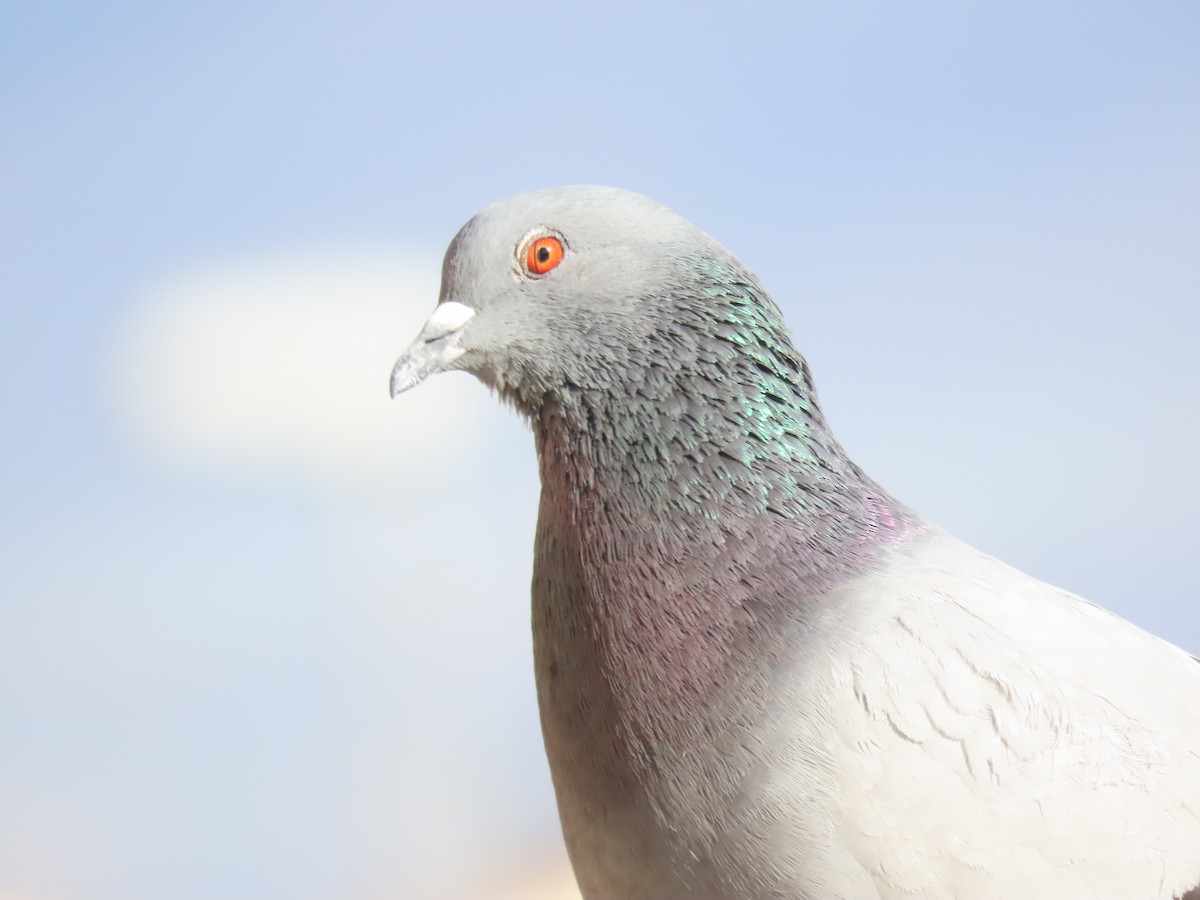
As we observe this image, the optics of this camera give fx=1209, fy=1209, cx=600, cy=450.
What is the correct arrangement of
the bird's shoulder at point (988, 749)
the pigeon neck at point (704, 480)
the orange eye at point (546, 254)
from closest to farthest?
the bird's shoulder at point (988, 749), the pigeon neck at point (704, 480), the orange eye at point (546, 254)

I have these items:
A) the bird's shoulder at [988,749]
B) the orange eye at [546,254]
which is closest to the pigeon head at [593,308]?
the orange eye at [546,254]

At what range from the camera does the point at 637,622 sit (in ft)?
7.30

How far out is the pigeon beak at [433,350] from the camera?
7.91ft

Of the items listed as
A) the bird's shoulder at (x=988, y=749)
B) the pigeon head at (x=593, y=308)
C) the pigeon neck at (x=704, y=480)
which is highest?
the pigeon head at (x=593, y=308)

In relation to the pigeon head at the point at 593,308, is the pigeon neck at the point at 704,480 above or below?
below

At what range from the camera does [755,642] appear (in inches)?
85.0

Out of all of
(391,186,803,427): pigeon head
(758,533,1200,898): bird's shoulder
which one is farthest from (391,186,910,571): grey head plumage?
(758,533,1200,898): bird's shoulder

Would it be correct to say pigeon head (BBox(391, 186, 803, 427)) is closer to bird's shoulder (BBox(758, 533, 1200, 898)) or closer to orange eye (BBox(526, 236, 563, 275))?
orange eye (BBox(526, 236, 563, 275))

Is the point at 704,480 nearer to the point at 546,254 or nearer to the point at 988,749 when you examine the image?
the point at 546,254

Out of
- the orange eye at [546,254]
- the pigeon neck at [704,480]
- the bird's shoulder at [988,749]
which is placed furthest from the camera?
the orange eye at [546,254]

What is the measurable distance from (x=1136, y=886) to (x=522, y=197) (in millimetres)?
1711

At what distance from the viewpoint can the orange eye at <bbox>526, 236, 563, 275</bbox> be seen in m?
2.40

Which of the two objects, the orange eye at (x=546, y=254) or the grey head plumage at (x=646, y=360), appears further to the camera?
the orange eye at (x=546, y=254)

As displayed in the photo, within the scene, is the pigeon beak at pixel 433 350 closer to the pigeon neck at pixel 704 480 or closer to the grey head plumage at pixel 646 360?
the grey head plumage at pixel 646 360
